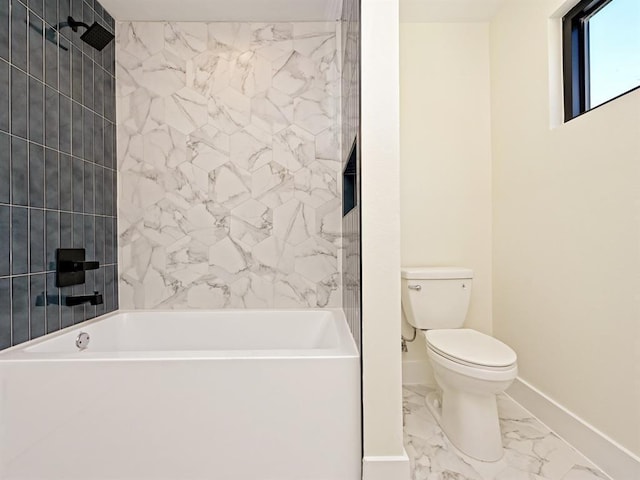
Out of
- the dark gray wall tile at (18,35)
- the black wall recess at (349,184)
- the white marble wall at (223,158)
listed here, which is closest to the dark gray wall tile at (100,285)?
the white marble wall at (223,158)

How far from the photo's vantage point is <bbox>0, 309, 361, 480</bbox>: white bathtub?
1.51 m

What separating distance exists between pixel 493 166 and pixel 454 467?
1781 millimetres

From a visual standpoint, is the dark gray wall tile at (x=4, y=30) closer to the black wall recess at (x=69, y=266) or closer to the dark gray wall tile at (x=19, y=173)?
the dark gray wall tile at (x=19, y=173)

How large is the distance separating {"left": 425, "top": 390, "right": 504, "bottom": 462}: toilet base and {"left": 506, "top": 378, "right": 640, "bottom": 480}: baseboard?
34 centimetres

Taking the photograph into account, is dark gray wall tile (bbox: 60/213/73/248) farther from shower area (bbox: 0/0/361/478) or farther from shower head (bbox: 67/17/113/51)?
shower head (bbox: 67/17/113/51)

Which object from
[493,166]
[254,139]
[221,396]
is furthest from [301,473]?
[493,166]

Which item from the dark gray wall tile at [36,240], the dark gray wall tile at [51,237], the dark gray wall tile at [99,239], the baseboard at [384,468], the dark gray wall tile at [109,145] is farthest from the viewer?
the dark gray wall tile at [109,145]

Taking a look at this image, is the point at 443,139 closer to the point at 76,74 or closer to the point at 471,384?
the point at 471,384

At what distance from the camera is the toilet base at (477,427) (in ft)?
5.73

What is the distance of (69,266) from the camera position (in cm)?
194

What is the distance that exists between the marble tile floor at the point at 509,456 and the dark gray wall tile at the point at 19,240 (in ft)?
6.08

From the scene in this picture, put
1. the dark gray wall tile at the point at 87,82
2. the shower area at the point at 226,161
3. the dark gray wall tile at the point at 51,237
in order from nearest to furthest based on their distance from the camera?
the dark gray wall tile at the point at 51,237 → the dark gray wall tile at the point at 87,82 → the shower area at the point at 226,161

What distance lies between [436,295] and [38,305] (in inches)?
79.5

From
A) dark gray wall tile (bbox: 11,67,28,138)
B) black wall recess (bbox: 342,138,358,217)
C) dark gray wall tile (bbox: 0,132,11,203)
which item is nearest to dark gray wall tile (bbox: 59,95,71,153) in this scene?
dark gray wall tile (bbox: 11,67,28,138)
